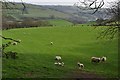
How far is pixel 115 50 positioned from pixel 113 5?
32.3 meters

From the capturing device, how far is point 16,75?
2483 cm

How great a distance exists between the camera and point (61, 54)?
40594 millimetres

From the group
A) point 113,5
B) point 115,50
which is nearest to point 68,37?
point 115,50

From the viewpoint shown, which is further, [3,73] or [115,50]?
[115,50]

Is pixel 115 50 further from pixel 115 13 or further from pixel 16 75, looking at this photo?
pixel 115 13

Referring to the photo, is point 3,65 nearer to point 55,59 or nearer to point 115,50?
point 55,59

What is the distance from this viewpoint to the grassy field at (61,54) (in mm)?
27578

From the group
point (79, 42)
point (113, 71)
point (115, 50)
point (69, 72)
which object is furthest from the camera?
point (79, 42)

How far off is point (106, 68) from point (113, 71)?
5.61 ft

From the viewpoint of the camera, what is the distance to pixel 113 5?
1315cm

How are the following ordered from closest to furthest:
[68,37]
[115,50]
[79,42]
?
1. [115,50]
2. [79,42]
3. [68,37]

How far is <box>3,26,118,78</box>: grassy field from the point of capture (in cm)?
2758

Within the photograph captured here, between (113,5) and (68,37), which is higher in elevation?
(113,5)

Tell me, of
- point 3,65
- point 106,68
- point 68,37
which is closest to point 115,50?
point 106,68
